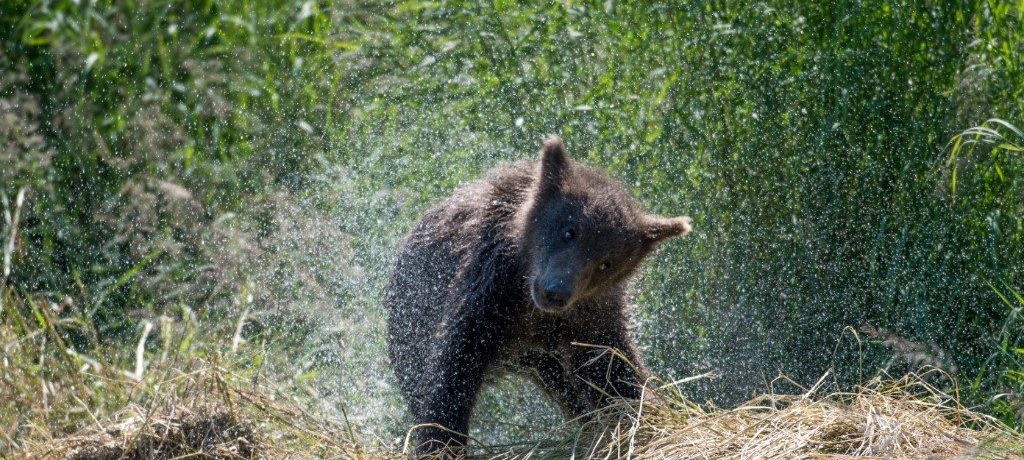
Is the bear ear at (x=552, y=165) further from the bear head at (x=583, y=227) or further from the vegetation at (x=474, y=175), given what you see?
the vegetation at (x=474, y=175)

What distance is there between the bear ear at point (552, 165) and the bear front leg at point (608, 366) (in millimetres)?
632

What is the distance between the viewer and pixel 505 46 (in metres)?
6.70

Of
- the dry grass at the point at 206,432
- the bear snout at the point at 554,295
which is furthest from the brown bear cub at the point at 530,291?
the dry grass at the point at 206,432

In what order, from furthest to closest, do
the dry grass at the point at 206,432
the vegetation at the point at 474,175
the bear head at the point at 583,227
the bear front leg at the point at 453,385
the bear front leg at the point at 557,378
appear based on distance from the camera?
the vegetation at the point at 474,175 < the bear front leg at the point at 557,378 < the bear head at the point at 583,227 < the bear front leg at the point at 453,385 < the dry grass at the point at 206,432

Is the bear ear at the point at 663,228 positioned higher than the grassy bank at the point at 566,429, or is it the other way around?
the bear ear at the point at 663,228

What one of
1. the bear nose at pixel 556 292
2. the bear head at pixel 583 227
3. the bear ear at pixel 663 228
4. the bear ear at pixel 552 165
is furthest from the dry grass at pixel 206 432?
the bear ear at pixel 663 228

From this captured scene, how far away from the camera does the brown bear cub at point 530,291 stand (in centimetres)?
492

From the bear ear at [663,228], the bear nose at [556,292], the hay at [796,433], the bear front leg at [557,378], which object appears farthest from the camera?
the bear front leg at [557,378]

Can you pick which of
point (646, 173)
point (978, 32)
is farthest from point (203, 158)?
point (978, 32)

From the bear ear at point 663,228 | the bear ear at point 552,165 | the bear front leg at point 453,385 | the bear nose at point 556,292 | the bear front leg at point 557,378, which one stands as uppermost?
the bear ear at point 552,165

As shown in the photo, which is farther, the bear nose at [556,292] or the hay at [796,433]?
the bear nose at [556,292]

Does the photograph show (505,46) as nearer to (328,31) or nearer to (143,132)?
(328,31)

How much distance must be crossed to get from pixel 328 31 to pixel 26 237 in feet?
6.68

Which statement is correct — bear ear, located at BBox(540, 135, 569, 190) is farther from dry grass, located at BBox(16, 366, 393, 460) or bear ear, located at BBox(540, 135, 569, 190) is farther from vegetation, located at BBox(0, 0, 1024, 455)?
dry grass, located at BBox(16, 366, 393, 460)
